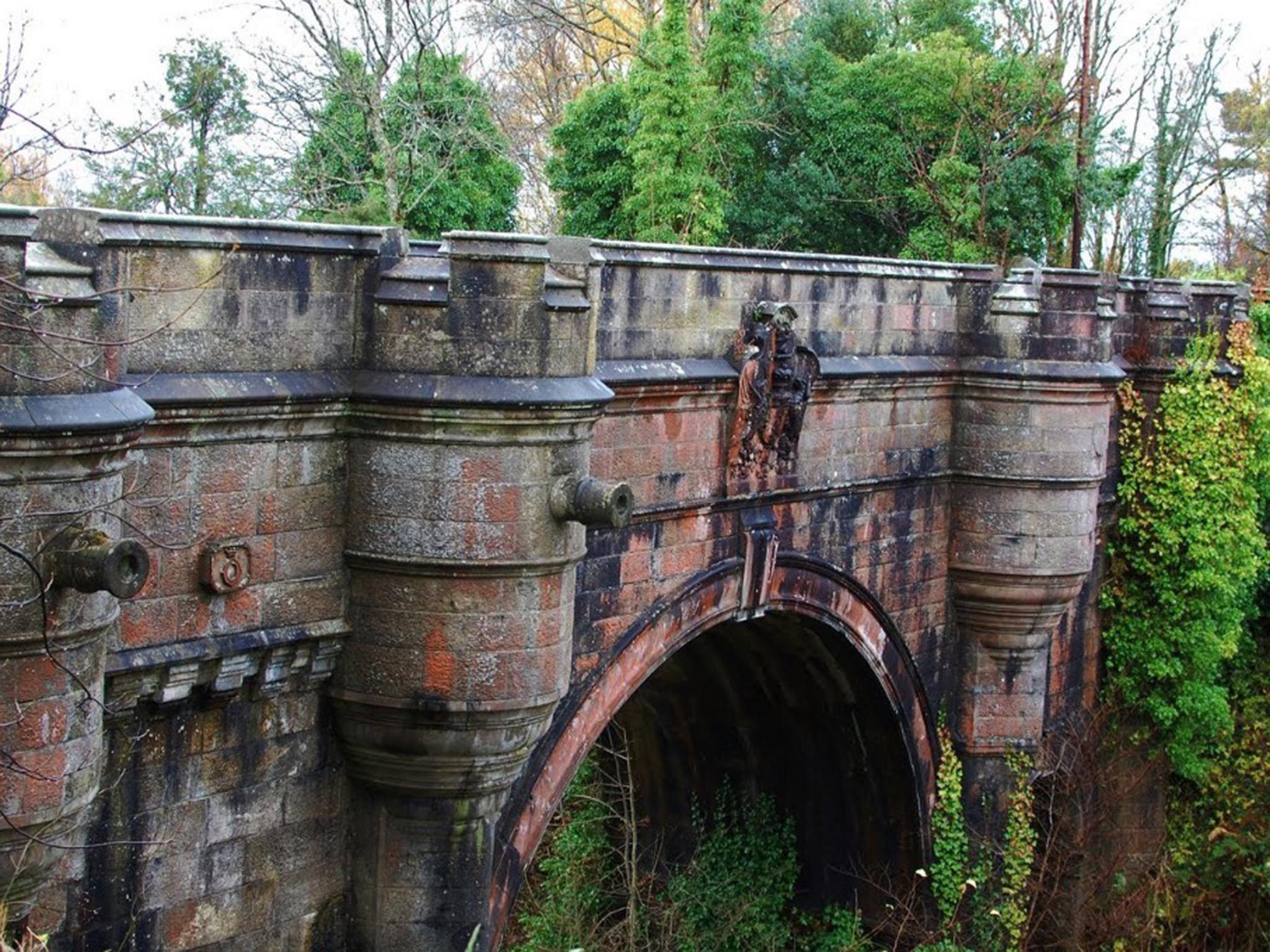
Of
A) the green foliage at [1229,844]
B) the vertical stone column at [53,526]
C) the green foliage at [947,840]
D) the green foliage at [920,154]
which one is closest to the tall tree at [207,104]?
the green foliage at [920,154]

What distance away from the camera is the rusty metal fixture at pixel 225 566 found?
923 centimetres

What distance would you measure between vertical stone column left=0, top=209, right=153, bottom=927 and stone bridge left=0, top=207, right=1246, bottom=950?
0.01 m

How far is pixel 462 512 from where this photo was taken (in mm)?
9930

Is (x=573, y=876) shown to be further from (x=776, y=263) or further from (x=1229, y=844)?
(x=776, y=263)

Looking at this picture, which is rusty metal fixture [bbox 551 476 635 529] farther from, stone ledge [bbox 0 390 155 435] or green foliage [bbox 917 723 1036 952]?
green foliage [bbox 917 723 1036 952]

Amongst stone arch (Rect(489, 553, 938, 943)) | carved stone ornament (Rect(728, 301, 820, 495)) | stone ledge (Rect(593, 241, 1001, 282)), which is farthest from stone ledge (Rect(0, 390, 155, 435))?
carved stone ornament (Rect(728, 301, 820, 495))

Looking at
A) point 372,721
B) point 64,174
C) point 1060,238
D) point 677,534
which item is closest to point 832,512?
point 677,534

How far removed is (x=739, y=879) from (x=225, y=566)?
31.5ft

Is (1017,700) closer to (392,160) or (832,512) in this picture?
(832,512)

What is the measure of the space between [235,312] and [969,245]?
1651cm

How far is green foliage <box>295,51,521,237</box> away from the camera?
23781mm

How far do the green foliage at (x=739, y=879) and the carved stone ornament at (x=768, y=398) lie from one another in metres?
5.23

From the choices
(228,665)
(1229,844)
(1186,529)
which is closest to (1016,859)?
(1229,844)

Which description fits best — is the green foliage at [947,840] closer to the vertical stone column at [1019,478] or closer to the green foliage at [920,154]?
the vertical stone column at [1019,478]
